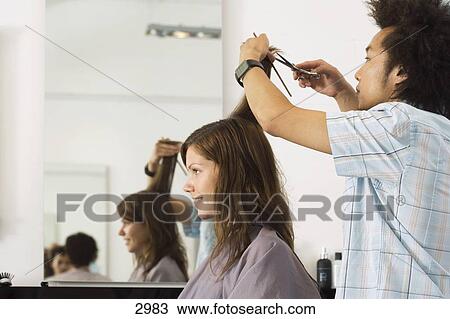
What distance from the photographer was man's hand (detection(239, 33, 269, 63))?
1678mm

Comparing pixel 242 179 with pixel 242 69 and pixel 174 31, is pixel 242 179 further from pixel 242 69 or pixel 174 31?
pixel 174 31

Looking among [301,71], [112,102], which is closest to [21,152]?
[112,102]

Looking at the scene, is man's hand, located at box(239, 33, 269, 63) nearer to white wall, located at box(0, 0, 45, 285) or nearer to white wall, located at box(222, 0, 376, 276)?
white wall, located at box(222, 0, 376, 276)

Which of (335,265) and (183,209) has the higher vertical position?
(183,209)

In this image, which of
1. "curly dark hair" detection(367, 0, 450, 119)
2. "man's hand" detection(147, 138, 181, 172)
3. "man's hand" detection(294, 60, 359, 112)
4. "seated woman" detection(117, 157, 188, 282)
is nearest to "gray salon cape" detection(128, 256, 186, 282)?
"seated woman" detection(117, 157, 188, 282)

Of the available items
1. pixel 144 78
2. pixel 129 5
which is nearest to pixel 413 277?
pixel 144 78

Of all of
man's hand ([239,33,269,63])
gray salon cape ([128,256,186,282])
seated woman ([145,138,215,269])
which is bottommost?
gray salon cape ([128,256,186,282])

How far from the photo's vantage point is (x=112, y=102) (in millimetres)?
1830

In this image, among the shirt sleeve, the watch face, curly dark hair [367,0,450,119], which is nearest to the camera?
the shirt sleeve

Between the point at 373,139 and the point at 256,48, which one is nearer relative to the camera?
the point at 373,139

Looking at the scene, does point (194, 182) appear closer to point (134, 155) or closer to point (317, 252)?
point (134, 155)

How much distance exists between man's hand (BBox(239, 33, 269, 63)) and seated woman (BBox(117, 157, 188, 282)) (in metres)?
0.33

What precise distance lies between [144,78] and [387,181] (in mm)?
697

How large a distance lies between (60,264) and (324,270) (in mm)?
652
